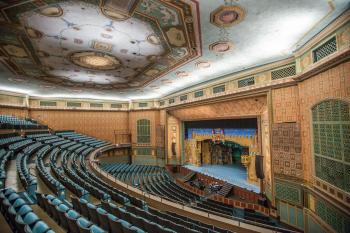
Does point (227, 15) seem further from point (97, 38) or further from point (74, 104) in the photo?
point (74, 104)

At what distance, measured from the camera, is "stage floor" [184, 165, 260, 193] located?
10.9 m

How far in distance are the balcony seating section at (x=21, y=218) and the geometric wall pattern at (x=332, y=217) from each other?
19.9 feet

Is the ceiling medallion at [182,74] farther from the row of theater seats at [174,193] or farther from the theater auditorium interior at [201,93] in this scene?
the row of theater seats at [174,193]

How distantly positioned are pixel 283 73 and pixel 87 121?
15907 mm

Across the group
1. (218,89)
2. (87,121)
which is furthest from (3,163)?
(87,121)

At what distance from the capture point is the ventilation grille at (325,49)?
5004 mm

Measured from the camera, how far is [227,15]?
4.71 metres

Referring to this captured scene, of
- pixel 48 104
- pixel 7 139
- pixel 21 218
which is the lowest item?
pixel 21 218

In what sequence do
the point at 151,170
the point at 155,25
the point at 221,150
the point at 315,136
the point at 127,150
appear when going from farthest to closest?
the point at 127,150 → the point at 221,150 → the point at 151,170 → the point at 315,136 → the point at 155,25

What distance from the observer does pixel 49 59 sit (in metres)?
8.07

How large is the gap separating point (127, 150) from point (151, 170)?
4319 mm

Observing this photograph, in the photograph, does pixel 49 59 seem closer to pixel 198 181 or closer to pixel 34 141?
pixel 34 141

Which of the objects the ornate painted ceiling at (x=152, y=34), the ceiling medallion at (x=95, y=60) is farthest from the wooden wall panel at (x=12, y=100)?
the ceiling medallion at (x=95, y=60)

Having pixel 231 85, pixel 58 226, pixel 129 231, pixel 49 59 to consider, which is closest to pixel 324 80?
pixel 231 85
